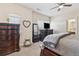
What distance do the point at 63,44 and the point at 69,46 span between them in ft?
0.32

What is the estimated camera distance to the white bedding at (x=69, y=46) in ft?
5.51

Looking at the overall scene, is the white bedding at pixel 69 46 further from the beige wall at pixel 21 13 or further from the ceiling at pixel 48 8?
the beige wall at pixel 21 13

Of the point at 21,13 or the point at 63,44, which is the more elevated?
the point at 21,13

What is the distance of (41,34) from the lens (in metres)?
1.85

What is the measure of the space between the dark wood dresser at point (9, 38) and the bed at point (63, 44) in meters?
0.48

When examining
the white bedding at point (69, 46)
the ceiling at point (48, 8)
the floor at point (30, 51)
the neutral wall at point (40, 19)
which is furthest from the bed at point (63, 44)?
the ceiling at point (48, 8)

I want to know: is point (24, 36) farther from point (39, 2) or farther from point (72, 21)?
point (72, 21)

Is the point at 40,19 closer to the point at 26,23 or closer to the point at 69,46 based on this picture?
the point at 26,23

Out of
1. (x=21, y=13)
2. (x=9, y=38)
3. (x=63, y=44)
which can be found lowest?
(x=63, y=44)

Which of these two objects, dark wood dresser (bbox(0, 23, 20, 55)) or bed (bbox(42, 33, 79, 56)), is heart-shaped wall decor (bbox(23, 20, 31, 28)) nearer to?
dark wood dresser (bbox(0, 23, 20, 55))

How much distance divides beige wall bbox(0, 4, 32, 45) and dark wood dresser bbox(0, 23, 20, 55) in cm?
8

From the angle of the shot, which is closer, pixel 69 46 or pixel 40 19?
pixel 69 46

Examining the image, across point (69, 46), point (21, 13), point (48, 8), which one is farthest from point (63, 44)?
point (21, 13)

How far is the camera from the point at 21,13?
1.81 meters
